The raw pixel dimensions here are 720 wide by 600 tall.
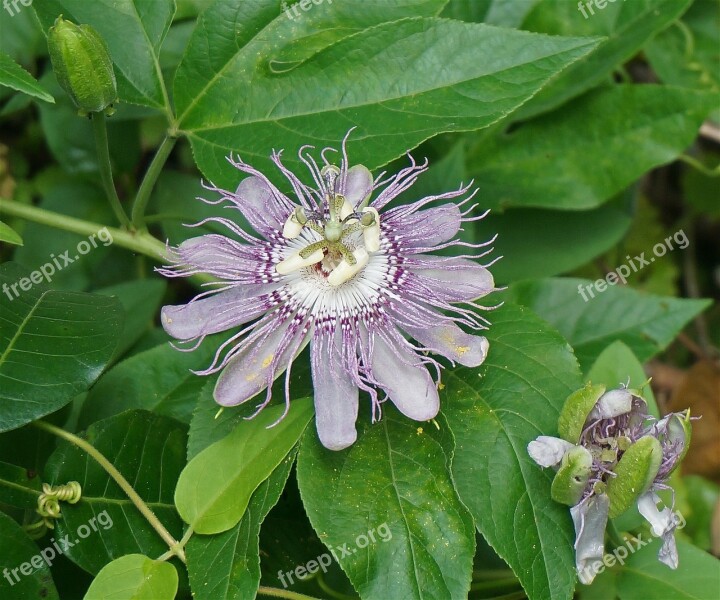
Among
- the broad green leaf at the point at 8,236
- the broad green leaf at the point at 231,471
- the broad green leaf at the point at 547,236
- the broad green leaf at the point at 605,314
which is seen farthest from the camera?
the broad green leaf at the point at 547,236

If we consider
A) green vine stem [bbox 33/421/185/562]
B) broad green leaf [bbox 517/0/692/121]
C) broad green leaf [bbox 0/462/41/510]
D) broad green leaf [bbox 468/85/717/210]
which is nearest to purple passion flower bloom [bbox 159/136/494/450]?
green vine stem [bbox 33/421/185/562]

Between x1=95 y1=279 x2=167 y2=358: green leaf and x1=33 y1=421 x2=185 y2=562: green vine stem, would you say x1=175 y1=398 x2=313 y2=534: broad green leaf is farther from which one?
x1=95 y1=279 x2=167 y2=358: green leaf

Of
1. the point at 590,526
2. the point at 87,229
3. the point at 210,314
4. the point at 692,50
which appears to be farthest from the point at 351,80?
the point at 692,50

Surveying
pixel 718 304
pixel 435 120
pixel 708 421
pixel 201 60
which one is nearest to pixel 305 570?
pixel 435 120

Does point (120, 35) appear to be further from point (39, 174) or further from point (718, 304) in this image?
point (718, 304)

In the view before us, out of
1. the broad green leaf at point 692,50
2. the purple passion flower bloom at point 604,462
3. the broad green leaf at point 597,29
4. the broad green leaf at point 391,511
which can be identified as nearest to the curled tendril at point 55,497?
the broad green leaf at point 391,511

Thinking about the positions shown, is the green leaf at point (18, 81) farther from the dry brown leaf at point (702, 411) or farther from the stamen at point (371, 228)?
the dry brown leaf at point (702, 411)
